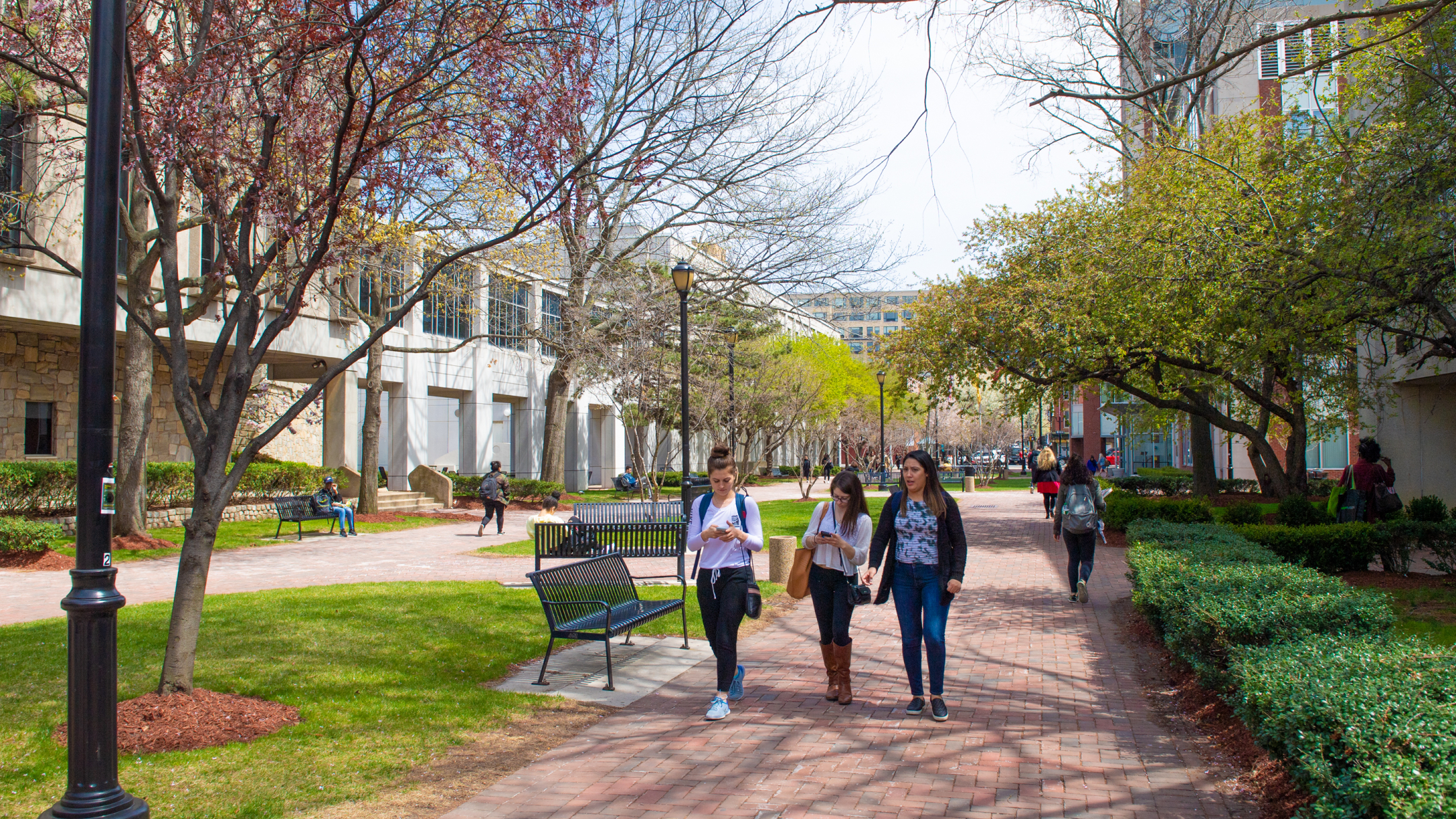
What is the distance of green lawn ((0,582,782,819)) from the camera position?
15.2 feet

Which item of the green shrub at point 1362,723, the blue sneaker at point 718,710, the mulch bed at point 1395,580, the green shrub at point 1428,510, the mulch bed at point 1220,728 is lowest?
the mulch bed at point 1220,728

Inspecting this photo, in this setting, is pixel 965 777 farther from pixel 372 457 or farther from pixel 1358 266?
pixel 372 457

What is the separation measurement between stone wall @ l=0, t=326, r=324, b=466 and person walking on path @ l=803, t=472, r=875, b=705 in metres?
14.8

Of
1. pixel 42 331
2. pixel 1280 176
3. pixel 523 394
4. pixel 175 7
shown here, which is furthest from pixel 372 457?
pixel 1280 176

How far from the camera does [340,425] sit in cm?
2644

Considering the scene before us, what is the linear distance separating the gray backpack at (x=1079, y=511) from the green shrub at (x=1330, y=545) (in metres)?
3.31

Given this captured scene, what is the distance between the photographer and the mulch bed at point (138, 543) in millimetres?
15766

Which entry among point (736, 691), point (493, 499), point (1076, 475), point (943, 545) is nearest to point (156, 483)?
point (493, 499)

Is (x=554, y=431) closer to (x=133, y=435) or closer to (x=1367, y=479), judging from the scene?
(x=133, y=435)

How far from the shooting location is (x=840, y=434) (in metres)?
53.8

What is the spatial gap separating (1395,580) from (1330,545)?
785 millimetres

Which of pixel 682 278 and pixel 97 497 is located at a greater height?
pixel 682 278

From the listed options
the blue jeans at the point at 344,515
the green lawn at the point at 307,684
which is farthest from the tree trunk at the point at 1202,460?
the blue jeans at the point at 344,515

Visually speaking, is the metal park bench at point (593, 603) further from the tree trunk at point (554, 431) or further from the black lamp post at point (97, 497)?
the tree trunk at point (554, 431)
